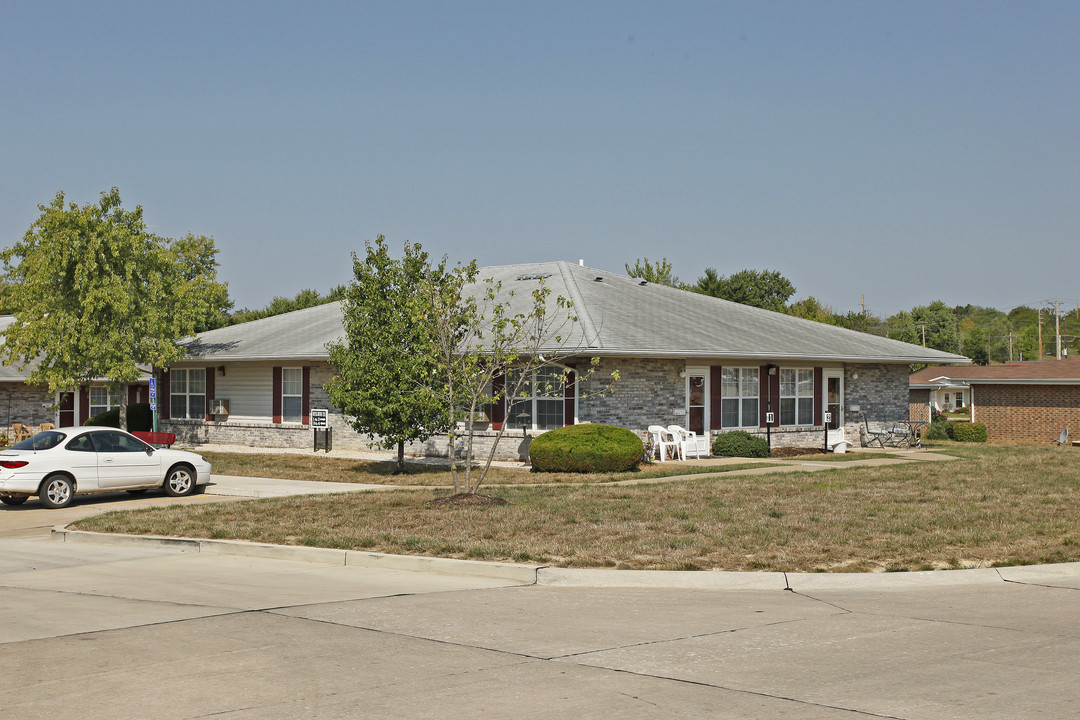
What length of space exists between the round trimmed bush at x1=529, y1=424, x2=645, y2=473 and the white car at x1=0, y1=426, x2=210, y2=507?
783cm

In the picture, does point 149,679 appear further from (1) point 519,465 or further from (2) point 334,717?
(1) point 519,465

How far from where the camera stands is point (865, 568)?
11.1 meters

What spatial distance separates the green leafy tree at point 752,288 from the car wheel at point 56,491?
56946 mm

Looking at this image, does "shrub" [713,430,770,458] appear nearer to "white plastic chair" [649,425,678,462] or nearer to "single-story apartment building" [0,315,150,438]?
"white plastic chair" [649,425,678,462]

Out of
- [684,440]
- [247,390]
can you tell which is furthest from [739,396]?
[247,390]

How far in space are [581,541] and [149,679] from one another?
21.6 ft

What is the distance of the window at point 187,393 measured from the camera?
35406 mm

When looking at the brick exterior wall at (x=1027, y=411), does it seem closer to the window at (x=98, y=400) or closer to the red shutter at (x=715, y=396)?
the red shutter at (x=715, y=396)

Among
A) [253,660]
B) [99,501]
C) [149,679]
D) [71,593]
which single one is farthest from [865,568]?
[99,501]

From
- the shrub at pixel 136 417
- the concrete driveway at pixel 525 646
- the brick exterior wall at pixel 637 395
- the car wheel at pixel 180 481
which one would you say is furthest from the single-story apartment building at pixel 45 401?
the concrete driveway at pixel 525 646

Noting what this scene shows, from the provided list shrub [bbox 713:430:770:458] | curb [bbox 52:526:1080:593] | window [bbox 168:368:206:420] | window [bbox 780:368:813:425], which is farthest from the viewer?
window [bbox 168:368:206:420]

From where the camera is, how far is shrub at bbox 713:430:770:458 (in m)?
27.6

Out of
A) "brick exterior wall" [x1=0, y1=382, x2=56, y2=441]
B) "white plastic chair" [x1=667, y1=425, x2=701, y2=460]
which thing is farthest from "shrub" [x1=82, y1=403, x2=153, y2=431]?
"white plastic chair" [x1=667, y1=425, x2=701, y2=460]

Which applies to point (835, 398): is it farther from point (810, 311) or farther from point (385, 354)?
point (810, 311)
